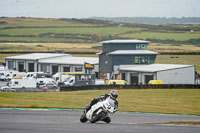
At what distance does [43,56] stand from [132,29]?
101872 millimetres

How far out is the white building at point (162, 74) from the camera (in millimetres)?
64500

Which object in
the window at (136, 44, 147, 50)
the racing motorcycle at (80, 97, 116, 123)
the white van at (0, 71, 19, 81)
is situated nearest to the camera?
the racing motorcycle at (80, 97, 116, 123)

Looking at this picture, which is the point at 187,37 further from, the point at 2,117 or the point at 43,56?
the point at 2,117

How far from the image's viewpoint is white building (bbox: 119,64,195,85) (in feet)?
212

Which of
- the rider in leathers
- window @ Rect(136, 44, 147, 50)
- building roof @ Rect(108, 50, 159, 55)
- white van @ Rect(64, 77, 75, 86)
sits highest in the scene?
window @ Rect(136, 44, 147, 50)

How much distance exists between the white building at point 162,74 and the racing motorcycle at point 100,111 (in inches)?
1868

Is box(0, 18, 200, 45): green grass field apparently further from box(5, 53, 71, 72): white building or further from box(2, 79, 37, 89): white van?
box(2, 79, 37, 89): white van

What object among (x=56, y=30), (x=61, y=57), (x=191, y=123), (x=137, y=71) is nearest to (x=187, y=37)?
(x=56, y=30)

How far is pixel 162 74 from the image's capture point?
64375 mm

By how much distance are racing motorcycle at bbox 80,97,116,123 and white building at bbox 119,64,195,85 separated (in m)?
47.4

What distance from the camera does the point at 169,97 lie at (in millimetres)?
44188

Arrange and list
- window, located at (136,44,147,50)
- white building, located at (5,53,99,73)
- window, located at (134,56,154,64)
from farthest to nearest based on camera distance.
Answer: white building, located at (5,53,99,73) → window, located at (136,44,147,50) → window, located at (134,56,154,64)

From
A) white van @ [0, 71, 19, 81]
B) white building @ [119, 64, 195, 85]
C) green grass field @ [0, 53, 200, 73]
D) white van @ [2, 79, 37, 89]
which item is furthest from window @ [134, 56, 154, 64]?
white van @ [2, 79, 37, 89]

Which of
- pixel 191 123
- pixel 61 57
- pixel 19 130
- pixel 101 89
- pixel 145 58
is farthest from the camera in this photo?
pixel 61 57
